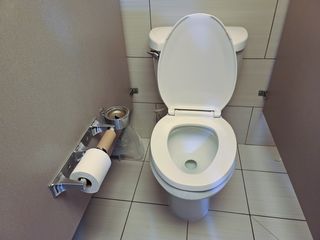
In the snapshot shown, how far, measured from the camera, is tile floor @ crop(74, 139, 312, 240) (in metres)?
1.13

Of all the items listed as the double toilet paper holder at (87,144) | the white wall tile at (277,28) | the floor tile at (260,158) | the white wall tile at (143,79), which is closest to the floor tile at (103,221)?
the double toilet paper holder at (87,144)

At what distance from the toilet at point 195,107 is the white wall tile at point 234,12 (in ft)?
0.27

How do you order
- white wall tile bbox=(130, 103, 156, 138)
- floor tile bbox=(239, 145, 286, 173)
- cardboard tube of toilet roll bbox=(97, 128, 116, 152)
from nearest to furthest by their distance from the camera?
cardboard tube of toilet roll bbox=(97, 128, 116, 152) < floor tile bbox=(239, 145, 286, 173) < white wall tile bbox=(130, 103, 156, 138)

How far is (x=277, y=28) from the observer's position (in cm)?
116

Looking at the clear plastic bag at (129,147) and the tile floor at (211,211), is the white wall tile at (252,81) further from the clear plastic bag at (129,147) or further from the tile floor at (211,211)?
the clear plastic bag at (129,147)

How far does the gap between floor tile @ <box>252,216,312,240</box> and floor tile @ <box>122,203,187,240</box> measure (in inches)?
13.9

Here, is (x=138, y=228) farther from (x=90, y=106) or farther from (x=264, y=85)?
(x=264, y=85)

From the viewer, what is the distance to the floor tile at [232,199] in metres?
1.23

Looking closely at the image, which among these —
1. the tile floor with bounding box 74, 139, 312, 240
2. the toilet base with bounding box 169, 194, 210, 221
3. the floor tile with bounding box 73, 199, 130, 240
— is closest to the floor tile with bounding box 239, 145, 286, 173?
the tile floor with bounding box 74, 139, 312, 240

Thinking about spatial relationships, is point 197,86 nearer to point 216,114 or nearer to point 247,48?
point 216,114

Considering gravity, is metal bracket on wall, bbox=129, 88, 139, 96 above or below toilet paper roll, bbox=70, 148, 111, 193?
below

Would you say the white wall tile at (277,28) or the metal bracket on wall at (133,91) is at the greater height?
the white wall tile at (277,28)

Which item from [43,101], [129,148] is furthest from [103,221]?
[43,101]

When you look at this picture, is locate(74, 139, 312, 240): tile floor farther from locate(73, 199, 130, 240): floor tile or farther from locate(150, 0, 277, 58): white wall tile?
locate(150, 0, 277, 58): white wall tile
